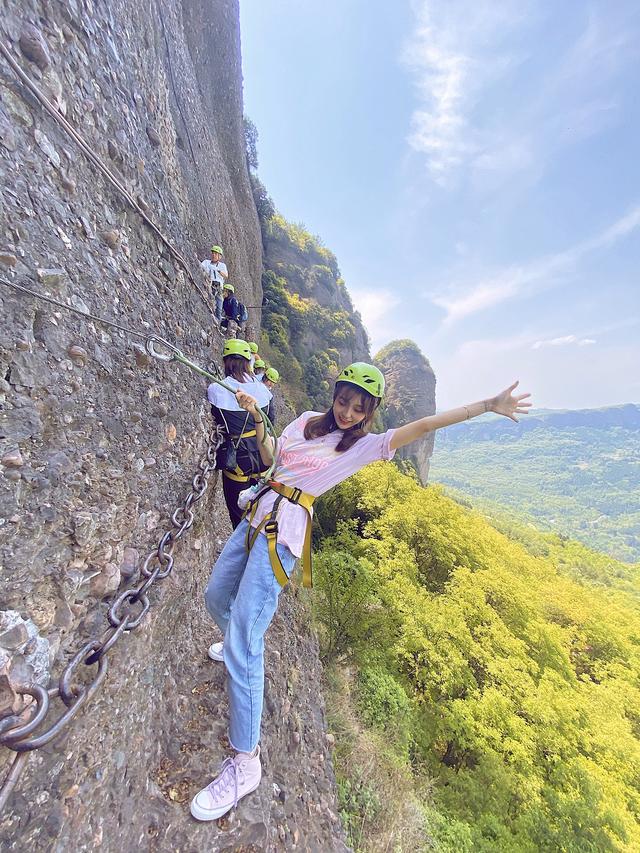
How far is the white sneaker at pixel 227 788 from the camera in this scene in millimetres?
2004

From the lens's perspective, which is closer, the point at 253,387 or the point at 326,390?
the point at 253,387

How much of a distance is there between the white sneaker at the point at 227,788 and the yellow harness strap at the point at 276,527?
1.11 metres

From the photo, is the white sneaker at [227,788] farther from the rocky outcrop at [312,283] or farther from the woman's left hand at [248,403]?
A: the rocky outcrop at [312,283]

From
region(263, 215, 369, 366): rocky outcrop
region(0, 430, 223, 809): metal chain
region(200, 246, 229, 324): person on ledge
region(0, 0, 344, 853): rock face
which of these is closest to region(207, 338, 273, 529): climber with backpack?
region(0, 0, 344, 853): rock face

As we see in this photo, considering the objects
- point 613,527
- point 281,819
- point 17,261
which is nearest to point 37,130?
point 17,261

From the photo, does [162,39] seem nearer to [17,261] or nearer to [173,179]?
A: [173,179]

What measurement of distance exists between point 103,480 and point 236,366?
5.62 feet

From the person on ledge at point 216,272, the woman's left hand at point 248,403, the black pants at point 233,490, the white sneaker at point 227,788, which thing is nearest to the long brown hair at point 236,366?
the black pants at point 233,490

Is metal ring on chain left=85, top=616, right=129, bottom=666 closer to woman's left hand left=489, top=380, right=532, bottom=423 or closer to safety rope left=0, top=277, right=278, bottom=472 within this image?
safety rope left=0, top=277, right=278, bottom=472

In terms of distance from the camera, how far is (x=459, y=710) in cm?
875

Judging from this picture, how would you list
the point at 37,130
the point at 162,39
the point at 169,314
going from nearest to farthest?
the point at 37,130, the point at 169,314, the point at 162,39

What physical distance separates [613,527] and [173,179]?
798ft

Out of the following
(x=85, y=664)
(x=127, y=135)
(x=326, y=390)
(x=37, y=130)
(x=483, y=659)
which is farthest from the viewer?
(x=326, y=390)

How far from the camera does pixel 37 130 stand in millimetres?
1877
